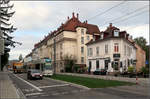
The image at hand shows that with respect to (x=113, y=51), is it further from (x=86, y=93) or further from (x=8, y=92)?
(x=8, y=92)

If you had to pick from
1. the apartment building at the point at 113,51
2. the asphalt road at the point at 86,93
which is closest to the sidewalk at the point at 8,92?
the asphalt road at the point at 86,93

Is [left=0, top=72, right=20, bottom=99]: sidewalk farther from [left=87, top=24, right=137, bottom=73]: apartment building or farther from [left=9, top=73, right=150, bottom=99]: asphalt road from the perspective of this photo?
[left=87, top=24, right=137, bottom=73]: apartment building

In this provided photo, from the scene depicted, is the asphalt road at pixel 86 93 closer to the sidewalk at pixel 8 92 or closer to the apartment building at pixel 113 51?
the sidewalk at pixel 8 92

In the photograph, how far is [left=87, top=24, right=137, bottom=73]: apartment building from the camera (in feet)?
151

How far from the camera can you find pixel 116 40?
153 feet

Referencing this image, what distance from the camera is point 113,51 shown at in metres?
46.5

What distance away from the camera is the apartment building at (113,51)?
46062 millimetres

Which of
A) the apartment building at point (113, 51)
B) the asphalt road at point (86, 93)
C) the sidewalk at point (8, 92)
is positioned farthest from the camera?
the apartment building at point (113, 51)

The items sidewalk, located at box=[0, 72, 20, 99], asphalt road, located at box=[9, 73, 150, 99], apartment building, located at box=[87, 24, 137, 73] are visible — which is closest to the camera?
sidewalk, located at box=[0, 72, 20, 99]

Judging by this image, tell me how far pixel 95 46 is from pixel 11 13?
2720cm

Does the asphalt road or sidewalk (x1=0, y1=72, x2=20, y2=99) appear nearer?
sidewalk (x1=0, y1=72, x2=20, y2=99)

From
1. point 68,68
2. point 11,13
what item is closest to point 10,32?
point 11,13

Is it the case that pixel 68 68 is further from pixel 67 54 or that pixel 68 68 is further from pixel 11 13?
pixel 11 13

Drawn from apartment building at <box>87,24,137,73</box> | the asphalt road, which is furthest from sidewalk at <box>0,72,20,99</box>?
apartment building at <box>87,24,137,73</box>
